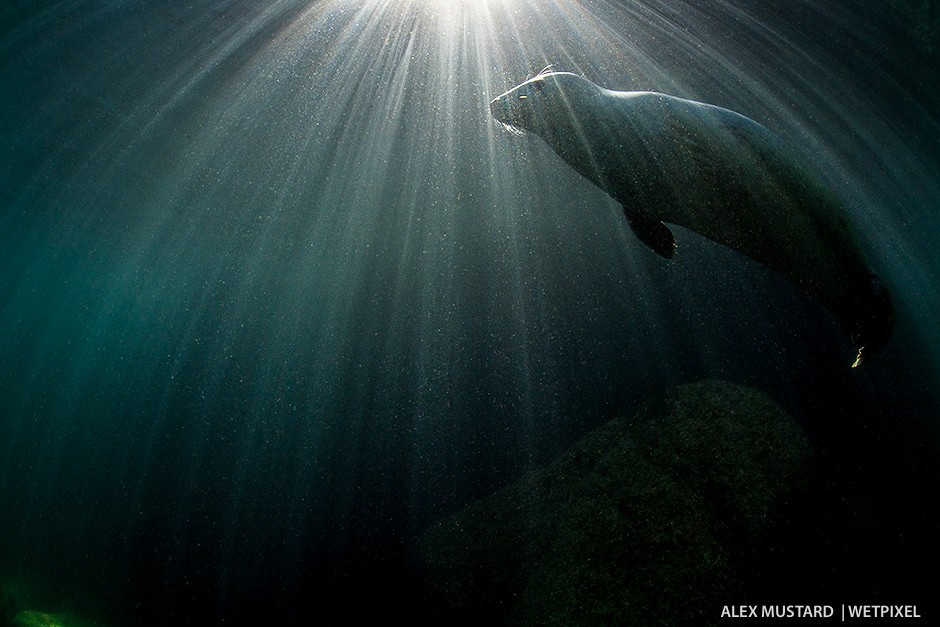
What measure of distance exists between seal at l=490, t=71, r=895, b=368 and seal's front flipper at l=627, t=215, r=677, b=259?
0.37 metres

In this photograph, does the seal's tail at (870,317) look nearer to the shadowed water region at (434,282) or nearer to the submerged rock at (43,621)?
the shadowed water region at (434,282)

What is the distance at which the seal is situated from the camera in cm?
198

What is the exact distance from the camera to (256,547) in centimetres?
684

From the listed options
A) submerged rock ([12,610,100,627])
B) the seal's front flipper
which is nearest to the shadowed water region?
submerged rock ([12,610,100,627])

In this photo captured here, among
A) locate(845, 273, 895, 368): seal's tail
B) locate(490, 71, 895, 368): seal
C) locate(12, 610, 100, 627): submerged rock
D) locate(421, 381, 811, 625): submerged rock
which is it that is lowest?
locate(12, 610, 100, 627): submerged rock

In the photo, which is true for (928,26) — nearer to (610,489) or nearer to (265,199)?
(610,489)

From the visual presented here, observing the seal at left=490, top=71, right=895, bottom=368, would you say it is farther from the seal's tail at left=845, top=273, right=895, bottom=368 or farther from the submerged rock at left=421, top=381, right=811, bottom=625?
the submerged rock at left=421, top=381, right=811, bottom=625

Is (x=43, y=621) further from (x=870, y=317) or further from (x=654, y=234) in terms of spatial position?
(x=870, y=317)

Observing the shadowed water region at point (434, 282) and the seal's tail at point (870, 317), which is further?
the shadowed water region at point (434, 282)

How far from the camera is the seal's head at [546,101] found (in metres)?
2.22

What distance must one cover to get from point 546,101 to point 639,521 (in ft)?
11.8

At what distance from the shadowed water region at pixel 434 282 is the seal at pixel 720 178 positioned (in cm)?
83

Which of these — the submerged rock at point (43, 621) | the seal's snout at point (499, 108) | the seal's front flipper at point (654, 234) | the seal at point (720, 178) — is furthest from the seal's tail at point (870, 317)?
the submerged rock at point (43, 621)

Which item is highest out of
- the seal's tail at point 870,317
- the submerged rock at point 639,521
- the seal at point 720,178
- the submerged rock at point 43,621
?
the seal at point 720,178
